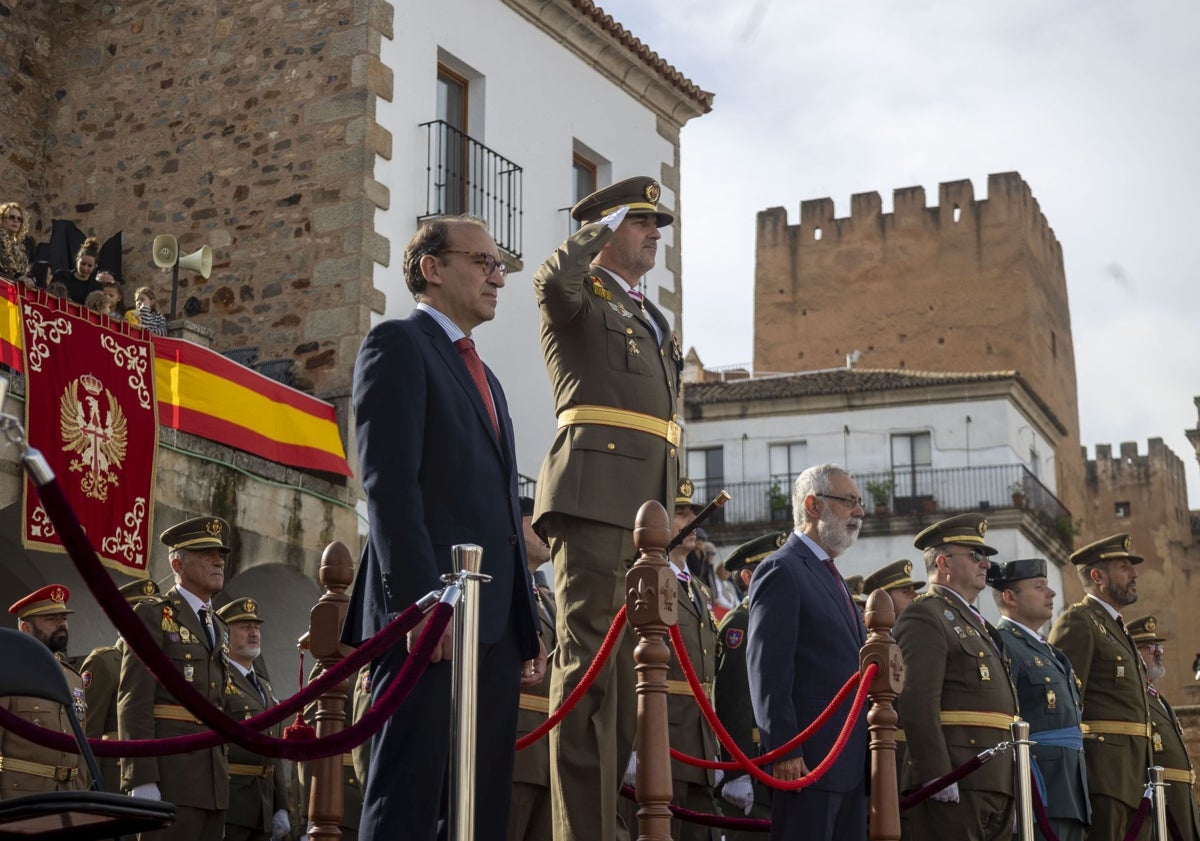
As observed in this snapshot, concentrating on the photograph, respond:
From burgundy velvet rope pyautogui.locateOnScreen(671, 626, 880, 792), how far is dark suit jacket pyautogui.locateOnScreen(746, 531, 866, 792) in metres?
0.09

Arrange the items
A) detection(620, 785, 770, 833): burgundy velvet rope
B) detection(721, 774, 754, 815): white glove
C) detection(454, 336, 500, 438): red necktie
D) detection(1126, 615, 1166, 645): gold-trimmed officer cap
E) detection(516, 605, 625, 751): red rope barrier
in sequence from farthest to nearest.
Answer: detection(1126, 615, 1166, 645): gold-trimmed officer cap
detection(721, 774, 754, 815): white glove
detection(620, 785, 770, 833): burgundy velvet rope
detection(516, 605, 625, 751): red rope barrier
detection(454, 336, 500, 438): red necktie

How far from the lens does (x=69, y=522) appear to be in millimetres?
3744

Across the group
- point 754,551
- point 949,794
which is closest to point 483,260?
point 949,794

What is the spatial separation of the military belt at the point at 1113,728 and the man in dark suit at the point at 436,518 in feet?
15.3

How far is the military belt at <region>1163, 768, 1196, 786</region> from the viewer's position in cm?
954

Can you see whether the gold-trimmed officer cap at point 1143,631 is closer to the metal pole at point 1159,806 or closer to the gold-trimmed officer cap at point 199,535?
the metal pole at point 1159,806

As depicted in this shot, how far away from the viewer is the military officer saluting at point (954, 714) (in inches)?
295

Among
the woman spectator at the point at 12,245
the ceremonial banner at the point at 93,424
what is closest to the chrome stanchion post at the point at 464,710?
the ceremonial banner at the point at 93,424

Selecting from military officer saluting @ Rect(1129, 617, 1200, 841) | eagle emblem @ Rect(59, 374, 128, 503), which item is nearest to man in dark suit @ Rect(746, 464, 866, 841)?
military officer saluting @ Rect(1129, 617, 1200, 841)

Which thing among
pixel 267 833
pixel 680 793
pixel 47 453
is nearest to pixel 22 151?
pixel 47 453

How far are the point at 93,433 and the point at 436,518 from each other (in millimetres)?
7187

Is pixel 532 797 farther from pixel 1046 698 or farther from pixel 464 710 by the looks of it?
pixel 464 710

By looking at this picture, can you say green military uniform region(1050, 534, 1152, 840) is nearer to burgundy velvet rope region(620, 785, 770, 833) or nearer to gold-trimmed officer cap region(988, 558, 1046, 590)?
gold-trimmed officer cap region(988, 558, 1046, 590)

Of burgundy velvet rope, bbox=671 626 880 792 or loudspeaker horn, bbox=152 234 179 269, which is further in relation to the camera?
loudspeaker horn, bbox=152 234 179 269
